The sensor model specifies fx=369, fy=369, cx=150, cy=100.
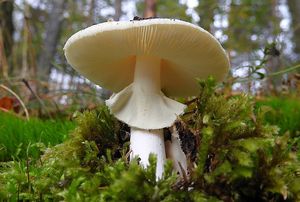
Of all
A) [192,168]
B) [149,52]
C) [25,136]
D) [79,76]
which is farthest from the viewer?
[79,76]

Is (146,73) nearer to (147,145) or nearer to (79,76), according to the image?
(147,145)

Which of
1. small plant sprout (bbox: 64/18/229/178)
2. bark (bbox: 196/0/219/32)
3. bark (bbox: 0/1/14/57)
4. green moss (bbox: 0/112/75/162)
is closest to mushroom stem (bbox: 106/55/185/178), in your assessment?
small plant sprout (bbox: 64/18/229/178)

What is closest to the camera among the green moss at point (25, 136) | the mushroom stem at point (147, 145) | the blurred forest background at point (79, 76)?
the mushroom stem at point (147, 145)

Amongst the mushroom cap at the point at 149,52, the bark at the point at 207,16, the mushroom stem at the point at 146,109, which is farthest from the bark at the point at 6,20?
the mushroom stem at the point at 146,109

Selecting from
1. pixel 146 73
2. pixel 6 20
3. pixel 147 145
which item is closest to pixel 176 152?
pixel 147 145

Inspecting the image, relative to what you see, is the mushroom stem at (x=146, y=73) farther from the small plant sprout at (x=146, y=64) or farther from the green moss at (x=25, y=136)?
the green moss at (x=25, y=136)

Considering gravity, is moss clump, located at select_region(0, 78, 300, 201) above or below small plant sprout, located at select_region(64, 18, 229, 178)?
below

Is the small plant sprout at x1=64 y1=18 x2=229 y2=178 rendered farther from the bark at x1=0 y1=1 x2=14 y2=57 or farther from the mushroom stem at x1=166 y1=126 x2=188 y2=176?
the bark at x1=0 y1=1 x2=14 y2=57

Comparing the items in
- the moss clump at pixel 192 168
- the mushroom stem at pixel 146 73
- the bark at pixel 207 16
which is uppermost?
the bark at pixel 207 16
